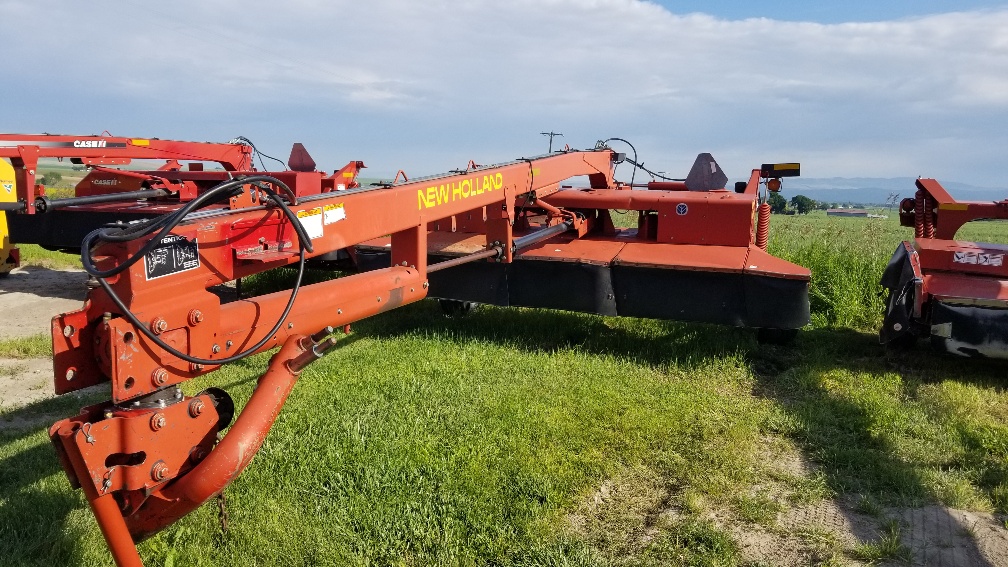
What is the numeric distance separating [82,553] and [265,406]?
3.93ft

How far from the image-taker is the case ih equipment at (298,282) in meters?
2.39

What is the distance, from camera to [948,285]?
17.5ft

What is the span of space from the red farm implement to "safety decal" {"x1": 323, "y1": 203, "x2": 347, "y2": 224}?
4.24m

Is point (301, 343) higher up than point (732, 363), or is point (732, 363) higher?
point (301, 343)

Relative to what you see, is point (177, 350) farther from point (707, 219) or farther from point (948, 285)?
point (948, 285)

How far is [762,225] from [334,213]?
452 centimetres

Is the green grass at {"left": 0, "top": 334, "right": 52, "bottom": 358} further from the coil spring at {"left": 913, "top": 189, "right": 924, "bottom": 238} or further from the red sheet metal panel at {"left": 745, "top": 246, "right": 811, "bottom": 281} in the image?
the coil spring at {"left": 913, "top": 189, "right": 924, "bottom": 238}

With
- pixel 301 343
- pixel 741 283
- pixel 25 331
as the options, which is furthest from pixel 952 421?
pixel 25 331

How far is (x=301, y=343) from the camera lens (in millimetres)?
2822

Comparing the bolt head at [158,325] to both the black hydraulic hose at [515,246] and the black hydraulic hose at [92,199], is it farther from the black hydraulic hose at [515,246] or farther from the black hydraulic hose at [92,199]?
the black hydraulic hose at [515,246]

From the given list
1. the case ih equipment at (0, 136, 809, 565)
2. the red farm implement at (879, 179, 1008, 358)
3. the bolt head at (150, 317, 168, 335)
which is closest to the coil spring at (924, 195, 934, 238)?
the red farm implement at (879, 179, 1008, 358)

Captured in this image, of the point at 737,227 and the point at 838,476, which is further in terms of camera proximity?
the point at 737,227

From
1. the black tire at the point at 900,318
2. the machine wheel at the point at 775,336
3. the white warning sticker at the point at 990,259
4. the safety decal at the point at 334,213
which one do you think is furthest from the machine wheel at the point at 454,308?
the white warning sticker at the point at 990,259

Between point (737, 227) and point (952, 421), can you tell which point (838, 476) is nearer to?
point (952, 421)
